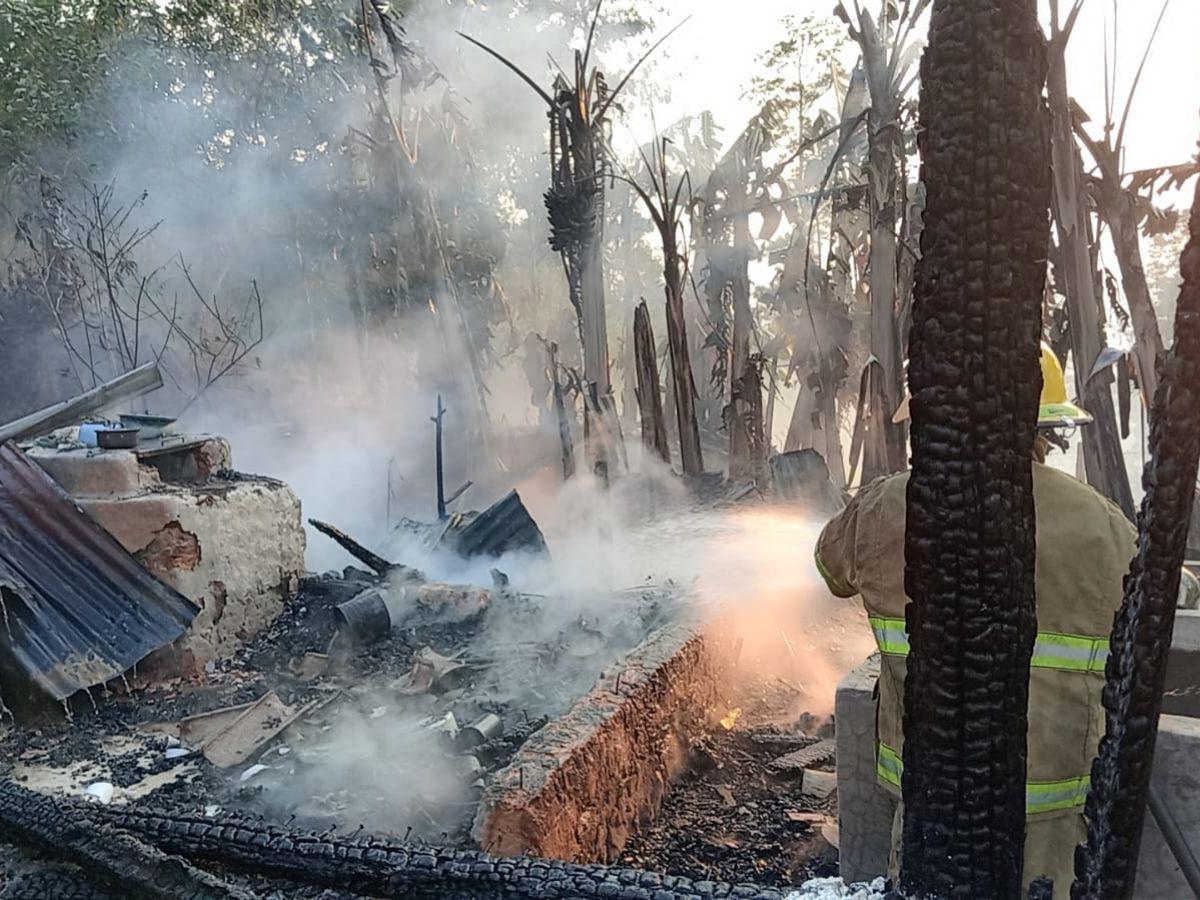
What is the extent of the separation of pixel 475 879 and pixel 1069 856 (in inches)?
65.9

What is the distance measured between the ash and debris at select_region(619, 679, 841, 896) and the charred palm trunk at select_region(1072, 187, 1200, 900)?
2451 millimetres

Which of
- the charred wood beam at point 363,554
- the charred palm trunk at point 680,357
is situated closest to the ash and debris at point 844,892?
the charred wood beam at point 363,554

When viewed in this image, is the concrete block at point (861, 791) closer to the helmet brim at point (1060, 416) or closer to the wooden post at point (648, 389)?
the helmet brim at point (1060, 416)

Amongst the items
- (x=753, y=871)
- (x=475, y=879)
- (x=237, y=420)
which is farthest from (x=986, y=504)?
(x=237, y=420)

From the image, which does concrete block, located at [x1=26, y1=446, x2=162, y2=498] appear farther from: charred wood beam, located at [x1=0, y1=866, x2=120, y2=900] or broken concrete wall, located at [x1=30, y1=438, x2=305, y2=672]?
charred wood beam, located at [x1=0, y1=866, x2=120, y2=900]

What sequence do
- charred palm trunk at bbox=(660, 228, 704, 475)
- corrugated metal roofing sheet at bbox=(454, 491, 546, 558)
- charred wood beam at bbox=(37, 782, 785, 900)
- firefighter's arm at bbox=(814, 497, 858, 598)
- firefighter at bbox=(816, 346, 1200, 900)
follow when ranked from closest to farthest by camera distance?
charred wood beam at bbox=(37, 782, 785, 900) → firefighter at bbox=(816, 346, 1200, 900) → firefighter's arm at bbox=(814, 497, 858, 598) → corrugated metal roofing sheet at bbox=(454, 491, 546, 558) → charred palm trunk at bbox=(660, 228, 704, 475)

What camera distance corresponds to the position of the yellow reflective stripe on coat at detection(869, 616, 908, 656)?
242 cm

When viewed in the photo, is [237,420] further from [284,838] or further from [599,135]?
[284,838]

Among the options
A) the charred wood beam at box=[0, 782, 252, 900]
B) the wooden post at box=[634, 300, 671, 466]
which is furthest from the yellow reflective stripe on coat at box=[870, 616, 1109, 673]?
the wooden post at box=[634, 300, 671, 466]

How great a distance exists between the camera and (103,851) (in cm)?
255

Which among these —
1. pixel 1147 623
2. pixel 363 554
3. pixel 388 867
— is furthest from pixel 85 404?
pixel 1147 623

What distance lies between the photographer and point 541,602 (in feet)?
23.7

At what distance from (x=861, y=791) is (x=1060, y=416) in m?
1.50

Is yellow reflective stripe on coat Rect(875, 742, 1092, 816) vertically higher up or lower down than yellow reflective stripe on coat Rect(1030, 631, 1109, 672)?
lower down
